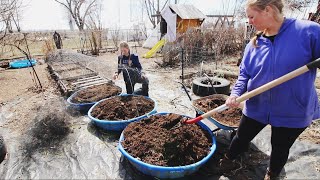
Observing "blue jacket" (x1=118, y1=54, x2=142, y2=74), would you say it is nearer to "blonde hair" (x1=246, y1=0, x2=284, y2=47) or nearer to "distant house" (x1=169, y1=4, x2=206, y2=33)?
"blonde hair" (x1=246, y1=0, x2=284, y2=47)

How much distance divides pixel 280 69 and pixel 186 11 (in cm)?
1161

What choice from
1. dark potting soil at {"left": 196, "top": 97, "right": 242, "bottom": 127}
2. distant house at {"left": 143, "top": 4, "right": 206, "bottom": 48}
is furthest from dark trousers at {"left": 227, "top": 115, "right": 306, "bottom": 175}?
distant house at {"left": 143, "top": 4, "right": 206, "bottom": 48}

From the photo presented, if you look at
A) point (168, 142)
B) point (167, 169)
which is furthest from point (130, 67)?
point (167, 169)

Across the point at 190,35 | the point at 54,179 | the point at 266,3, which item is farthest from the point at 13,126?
the point at 190,35

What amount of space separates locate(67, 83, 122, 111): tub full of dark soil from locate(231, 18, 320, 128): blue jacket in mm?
3055

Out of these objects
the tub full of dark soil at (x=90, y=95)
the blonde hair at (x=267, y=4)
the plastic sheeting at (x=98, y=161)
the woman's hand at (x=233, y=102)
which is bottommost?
the plastic sheeting at (x=98, y=161)

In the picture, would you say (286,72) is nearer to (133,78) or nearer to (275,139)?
(275,139)

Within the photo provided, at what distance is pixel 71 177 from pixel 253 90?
2.15m

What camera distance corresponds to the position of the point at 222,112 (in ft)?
9.84

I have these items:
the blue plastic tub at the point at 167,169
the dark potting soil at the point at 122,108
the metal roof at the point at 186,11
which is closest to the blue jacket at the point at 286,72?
the blue plastic tub at the point at 167,169

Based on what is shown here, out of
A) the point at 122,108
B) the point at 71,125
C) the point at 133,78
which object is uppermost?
the point at 133,78

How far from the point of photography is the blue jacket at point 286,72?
1445mm

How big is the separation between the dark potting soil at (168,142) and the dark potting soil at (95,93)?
1665 mm

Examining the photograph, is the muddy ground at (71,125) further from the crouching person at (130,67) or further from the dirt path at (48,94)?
the crouching person at (130,67)
